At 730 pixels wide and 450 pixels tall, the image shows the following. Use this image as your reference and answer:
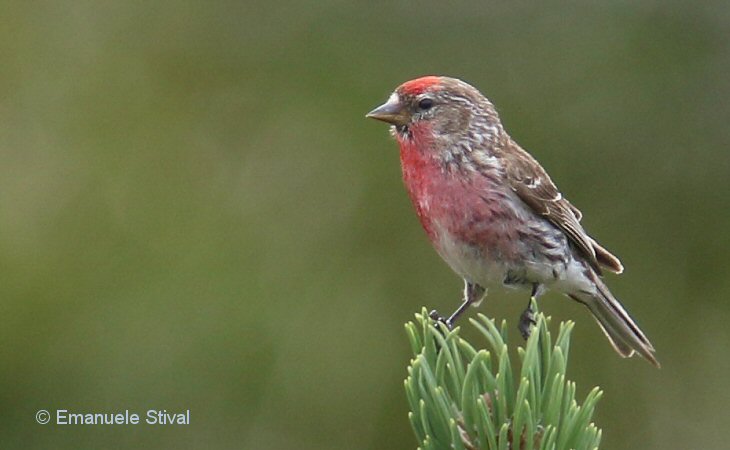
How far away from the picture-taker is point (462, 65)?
19.8 ft

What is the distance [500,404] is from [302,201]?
301 cm

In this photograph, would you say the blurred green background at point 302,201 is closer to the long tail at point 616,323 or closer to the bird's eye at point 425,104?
the long tail at point 616,323

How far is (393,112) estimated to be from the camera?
484 cm

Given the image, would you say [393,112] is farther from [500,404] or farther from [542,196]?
[500,404]

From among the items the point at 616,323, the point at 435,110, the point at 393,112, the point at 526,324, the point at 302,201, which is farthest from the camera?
the point at 302,201

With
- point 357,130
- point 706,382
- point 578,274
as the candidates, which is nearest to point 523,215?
point 578,274

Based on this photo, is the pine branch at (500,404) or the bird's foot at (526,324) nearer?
the pine branch at (500,404)

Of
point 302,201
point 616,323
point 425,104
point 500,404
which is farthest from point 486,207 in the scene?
point 500,404

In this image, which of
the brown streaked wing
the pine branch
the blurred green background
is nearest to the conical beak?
the brown streaked wing

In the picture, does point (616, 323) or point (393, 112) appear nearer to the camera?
point (393, 112)

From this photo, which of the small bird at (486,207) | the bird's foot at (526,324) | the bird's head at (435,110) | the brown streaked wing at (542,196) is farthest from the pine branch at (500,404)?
the brown streaked wing at (542,196)

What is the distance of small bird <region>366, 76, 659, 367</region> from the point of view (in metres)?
4.81

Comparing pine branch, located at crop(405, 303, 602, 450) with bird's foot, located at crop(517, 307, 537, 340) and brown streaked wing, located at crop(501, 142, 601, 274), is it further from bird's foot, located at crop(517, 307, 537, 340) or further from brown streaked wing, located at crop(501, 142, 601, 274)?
brown streaked wing, located at crop(501, 142, 601, 274)

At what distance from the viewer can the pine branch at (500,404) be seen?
295 centimetres
